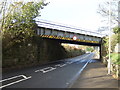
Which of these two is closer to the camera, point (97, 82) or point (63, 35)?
point (97, 82)

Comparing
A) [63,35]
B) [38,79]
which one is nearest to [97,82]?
[38,79]

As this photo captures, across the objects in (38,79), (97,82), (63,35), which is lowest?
(38,79)

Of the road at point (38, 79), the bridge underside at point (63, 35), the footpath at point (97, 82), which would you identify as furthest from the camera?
the bridge underside at point (63, 35)

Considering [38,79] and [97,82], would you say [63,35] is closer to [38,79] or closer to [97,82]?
[38,79]

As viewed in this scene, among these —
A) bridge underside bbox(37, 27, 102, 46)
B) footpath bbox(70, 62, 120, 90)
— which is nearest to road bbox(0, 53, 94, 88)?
footpath bbox(70, 62, 120, 90)

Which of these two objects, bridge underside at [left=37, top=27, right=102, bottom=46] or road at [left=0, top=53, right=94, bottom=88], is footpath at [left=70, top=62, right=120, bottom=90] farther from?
bridge underside at [left=37, top=27, right=102, bottom=46]

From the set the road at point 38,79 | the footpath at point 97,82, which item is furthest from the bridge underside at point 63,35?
the footpath at point 97,82

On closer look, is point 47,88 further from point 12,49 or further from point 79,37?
point 79,37

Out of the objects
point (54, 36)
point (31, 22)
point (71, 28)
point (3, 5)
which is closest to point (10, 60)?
point (31, 22)

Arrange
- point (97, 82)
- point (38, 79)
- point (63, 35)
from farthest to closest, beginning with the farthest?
1. point (63, 35)
2. point (38, 79)
3. point (97, 82)

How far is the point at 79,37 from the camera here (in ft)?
108

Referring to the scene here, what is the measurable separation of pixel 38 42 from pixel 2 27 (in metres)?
8.50

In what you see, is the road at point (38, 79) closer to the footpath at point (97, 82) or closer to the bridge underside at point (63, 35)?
the footpath at point (97, 82)

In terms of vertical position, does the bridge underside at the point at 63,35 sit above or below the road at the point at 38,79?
above
